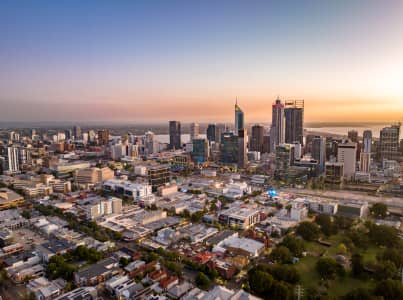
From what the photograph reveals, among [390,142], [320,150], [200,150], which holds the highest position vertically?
[390,142]

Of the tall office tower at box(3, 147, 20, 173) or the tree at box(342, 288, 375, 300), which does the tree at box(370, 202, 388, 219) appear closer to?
the tree at box(342, 288, 375, 300)

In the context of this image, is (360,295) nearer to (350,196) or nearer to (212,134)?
(350,196)

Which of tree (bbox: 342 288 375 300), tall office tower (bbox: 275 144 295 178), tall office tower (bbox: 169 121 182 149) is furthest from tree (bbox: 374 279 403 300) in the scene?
tall office tower (bbox: 169 121 182 149)

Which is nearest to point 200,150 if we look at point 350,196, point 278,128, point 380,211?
point 278,128

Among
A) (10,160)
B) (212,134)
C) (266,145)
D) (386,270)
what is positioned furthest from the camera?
(212,134)

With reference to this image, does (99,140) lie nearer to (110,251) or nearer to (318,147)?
(318,147)

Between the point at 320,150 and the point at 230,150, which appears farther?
the point at 230,150
